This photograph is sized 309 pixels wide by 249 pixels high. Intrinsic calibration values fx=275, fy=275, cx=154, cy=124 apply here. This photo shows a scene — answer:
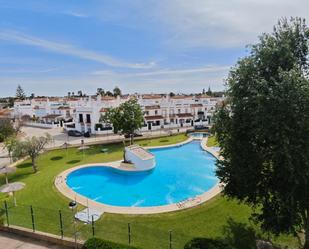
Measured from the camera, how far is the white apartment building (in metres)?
51.0

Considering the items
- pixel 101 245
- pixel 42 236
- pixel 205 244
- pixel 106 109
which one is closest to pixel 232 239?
pixel 205 244

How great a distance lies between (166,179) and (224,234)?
1267 cm

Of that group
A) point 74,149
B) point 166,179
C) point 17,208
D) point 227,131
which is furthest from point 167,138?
point 227,131

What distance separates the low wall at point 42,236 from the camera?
12.1 meters

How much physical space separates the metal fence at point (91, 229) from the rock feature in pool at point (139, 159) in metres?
12.9

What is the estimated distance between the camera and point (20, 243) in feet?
40.7

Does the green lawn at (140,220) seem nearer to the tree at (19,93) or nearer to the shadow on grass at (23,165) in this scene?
the shadow on grass at (23,165)

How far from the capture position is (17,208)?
15.5m

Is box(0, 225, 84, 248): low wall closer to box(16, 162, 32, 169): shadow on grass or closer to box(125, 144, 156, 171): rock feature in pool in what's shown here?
box(125, 144, 156, 171): rock feature in pool

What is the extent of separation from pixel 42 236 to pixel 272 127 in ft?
36.0

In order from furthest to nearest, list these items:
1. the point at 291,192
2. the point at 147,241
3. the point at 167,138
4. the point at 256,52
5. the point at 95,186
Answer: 1. the point at 167,138
2. the point at 95,186
3. the point at 147,241
4. the point at 256,52
5. the point at 291,192

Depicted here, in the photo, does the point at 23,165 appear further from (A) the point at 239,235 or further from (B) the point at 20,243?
(A) the point at 239,235

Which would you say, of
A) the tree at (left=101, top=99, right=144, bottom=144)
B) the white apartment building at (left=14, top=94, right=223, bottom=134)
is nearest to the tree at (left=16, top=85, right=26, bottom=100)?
the white apartment building at (left=14, top=94, right=223, bottom=134)

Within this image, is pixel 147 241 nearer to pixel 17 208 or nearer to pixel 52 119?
pixel 17 208
